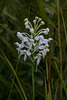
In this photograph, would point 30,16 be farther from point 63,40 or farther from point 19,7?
point 63,40

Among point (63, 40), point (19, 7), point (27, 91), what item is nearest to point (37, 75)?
point (27, 91)

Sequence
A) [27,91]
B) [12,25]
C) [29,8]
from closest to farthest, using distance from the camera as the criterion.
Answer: [29,8] → [27,91] → [12,25]

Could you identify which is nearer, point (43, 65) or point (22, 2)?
point (43, 65)

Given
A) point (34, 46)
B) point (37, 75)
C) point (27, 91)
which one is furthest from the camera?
point (37, 75)

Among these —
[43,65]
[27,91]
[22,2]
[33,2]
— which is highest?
[22,2]

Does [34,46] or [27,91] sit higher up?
[34,46]

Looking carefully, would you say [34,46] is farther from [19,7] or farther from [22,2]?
[22,2]

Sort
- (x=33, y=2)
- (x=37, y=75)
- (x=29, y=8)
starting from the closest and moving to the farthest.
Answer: (x=33, y=2), (x=29, y=8), (x=37, y=75)

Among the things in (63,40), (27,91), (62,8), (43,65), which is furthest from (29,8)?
(27,91)

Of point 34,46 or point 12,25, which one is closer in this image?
point 34,46
